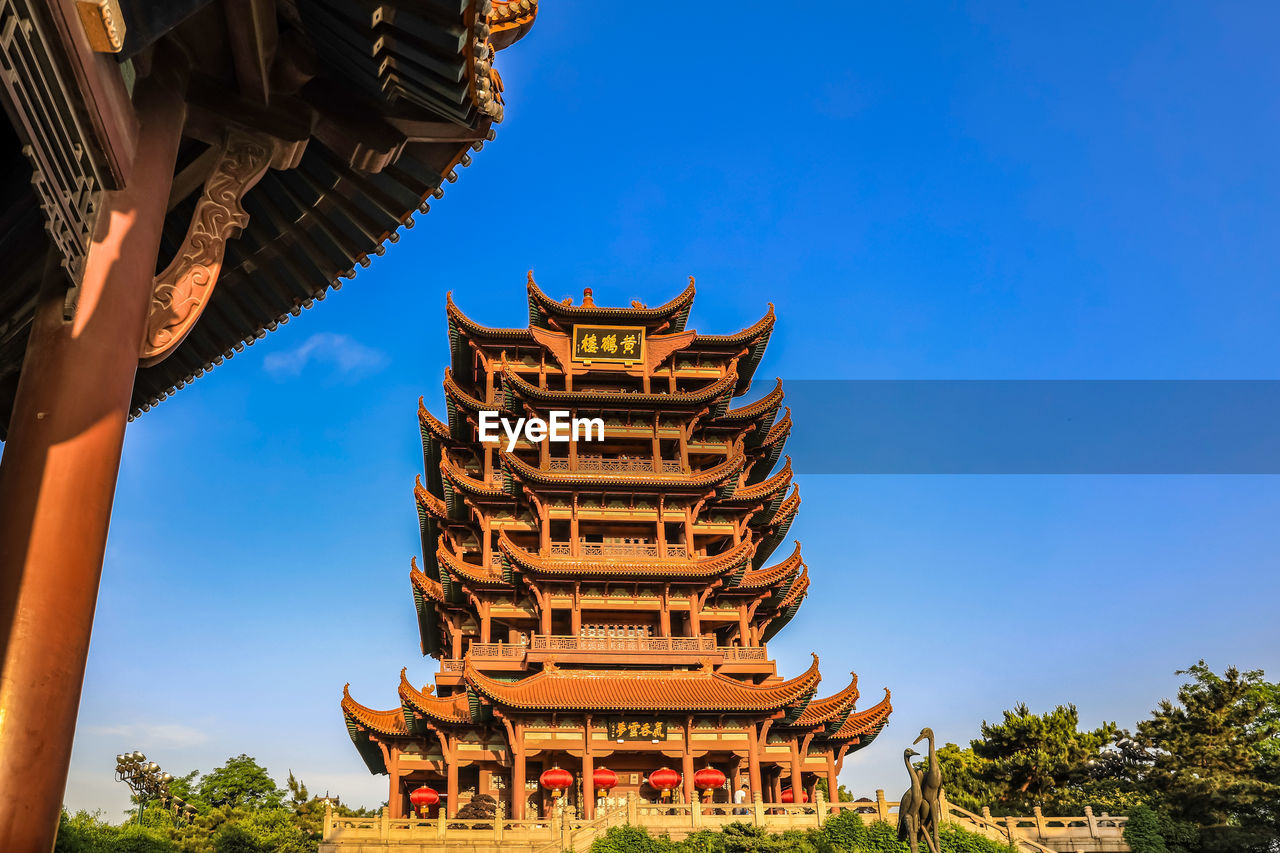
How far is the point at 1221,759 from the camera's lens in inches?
1312

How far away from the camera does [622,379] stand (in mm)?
36250

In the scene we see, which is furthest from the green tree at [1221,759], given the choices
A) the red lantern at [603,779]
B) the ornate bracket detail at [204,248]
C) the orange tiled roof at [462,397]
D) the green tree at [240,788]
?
the green tree at [240,788]

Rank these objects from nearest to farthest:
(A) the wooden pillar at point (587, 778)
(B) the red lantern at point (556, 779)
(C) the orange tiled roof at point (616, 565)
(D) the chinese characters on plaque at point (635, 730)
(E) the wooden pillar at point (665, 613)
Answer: (A) the wooden pillar at point (587, 778)
(B) the red lantern at point (556, 779)
(D) the chinese characters on plaque at point (635, 730)
(C) the orange tiled roof at point (616, 565)
(E) the wooden pillar at point (665, 613)

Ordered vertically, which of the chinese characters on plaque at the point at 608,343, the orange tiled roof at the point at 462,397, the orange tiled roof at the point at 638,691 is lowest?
the orange tiled roof at the point at 638,691

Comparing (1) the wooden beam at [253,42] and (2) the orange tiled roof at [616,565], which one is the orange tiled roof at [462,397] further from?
(1) the wooden beam at [253,42]

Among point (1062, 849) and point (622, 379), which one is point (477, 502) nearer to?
point (622, 379)

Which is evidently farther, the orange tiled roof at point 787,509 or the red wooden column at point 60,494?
the orange tiled roof at point 787,509

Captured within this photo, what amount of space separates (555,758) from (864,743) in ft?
35.4

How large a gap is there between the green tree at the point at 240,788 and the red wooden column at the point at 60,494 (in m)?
54.3

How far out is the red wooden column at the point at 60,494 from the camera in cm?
296

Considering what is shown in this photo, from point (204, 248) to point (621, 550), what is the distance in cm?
2740

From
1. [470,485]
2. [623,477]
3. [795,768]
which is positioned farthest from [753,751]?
[470,485]

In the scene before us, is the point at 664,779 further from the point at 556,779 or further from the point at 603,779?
the point at 556,779

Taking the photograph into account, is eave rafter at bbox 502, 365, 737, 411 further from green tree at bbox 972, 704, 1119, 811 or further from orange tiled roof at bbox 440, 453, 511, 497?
green tree at bbox 972, 704, 1119, 811
